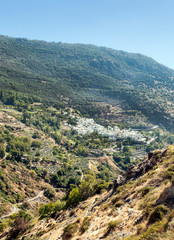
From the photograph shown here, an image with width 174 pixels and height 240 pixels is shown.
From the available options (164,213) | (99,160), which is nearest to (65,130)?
(99,160)

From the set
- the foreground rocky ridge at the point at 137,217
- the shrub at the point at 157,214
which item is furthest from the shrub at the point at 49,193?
the shrub at the point at 157,214

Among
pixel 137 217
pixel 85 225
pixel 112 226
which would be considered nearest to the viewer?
pixel 137 217

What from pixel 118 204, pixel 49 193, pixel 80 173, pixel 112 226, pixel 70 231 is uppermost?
pixel 112 226

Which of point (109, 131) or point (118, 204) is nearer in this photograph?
point (118, 204)

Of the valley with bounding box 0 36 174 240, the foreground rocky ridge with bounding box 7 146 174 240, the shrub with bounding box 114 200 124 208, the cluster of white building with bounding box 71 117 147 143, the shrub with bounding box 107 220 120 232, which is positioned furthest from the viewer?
the cluster of white building with bounding box 71 117 147 143

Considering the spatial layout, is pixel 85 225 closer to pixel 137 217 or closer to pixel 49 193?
pixel 137 217

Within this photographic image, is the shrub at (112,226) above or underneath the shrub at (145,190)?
underneath

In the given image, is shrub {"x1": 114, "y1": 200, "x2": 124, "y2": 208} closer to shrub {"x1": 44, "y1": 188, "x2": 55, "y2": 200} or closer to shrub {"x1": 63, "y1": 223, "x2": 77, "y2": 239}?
shrub {"x1": 63, "y1": 223, "x2": 77, "y2": 239}

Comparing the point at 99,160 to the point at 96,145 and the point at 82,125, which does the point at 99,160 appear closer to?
the point at 96,145

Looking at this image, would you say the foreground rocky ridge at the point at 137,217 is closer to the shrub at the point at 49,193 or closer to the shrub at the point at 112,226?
the shrub at the point at 112,226

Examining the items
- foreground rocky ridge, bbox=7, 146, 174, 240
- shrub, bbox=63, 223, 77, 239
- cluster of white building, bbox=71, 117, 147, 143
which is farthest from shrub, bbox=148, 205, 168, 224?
cluster of white building, bbox=71, 117, 147, 143

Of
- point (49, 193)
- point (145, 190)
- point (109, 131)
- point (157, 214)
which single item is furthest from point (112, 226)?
point (109, 131)
